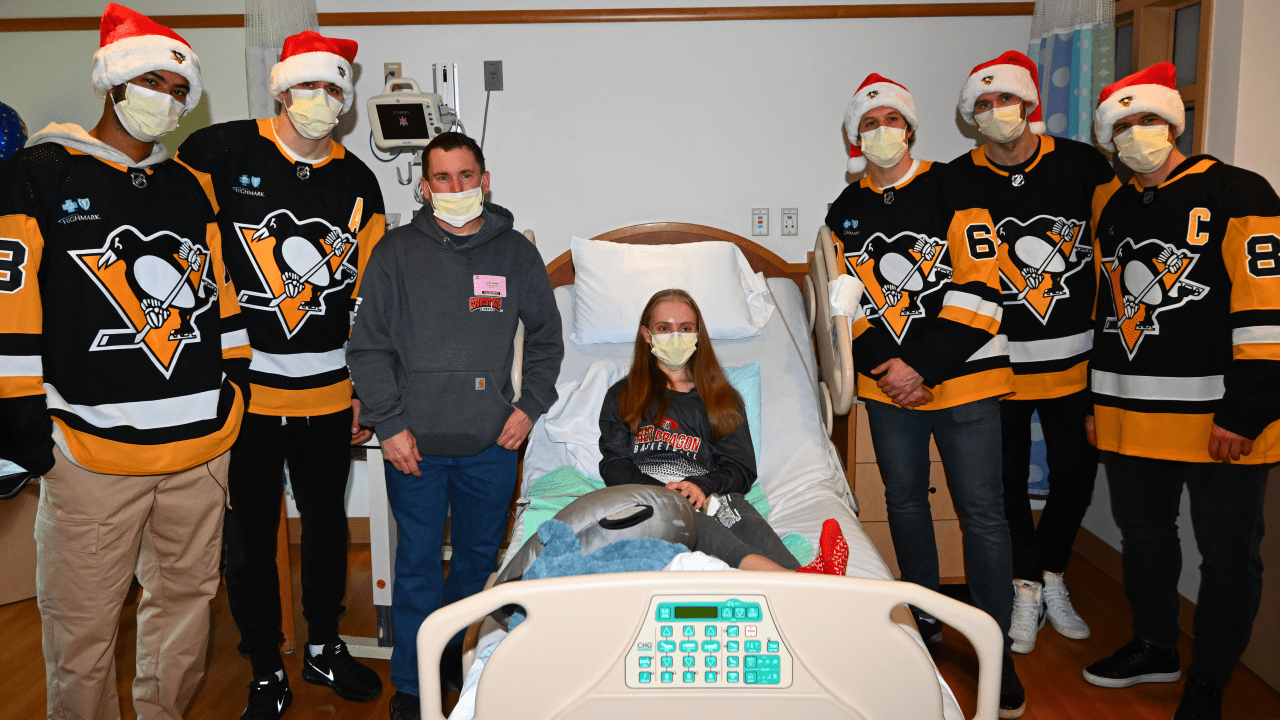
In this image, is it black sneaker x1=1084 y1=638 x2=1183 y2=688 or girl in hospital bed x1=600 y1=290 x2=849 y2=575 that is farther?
black sneaker x1=1084 y1=638 x2=1183 y2=688

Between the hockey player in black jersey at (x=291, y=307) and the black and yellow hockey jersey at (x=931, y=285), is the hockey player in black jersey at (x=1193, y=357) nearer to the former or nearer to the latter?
the black and yellow hockey jersey at (x=931, y=285)

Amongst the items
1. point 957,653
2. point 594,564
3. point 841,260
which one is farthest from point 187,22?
point 957,653

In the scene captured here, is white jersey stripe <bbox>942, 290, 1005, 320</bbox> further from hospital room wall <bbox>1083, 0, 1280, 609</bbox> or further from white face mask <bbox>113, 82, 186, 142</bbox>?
white face mask <bbox>113, 82, 186, 142</bbox>

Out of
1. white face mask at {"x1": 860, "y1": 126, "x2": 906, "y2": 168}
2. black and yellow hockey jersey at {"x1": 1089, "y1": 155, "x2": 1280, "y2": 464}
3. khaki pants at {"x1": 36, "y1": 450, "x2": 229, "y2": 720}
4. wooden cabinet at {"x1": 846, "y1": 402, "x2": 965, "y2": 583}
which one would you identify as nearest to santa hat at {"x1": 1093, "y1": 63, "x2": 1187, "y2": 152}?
black and yellow hockey jersey at {"x1": 1089, "y1": 155, "x2": 1280, "y2": 464}

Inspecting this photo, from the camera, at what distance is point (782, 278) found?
10.2 ft

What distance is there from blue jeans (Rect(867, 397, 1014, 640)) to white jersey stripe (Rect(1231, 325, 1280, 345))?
55 cm

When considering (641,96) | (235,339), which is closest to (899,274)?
(641,96)

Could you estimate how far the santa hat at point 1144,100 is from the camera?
2.01 meters

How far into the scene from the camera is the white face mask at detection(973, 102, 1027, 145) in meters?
2.26

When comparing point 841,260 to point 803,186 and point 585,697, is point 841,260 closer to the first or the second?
point 803,186

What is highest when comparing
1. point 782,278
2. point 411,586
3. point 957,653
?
point 782,278

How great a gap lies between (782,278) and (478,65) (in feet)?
4.60

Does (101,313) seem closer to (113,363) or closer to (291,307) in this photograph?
(113,363)

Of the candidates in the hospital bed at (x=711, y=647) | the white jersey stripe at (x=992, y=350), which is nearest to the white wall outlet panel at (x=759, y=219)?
the white jersey stripe at (x=992, y=350)
